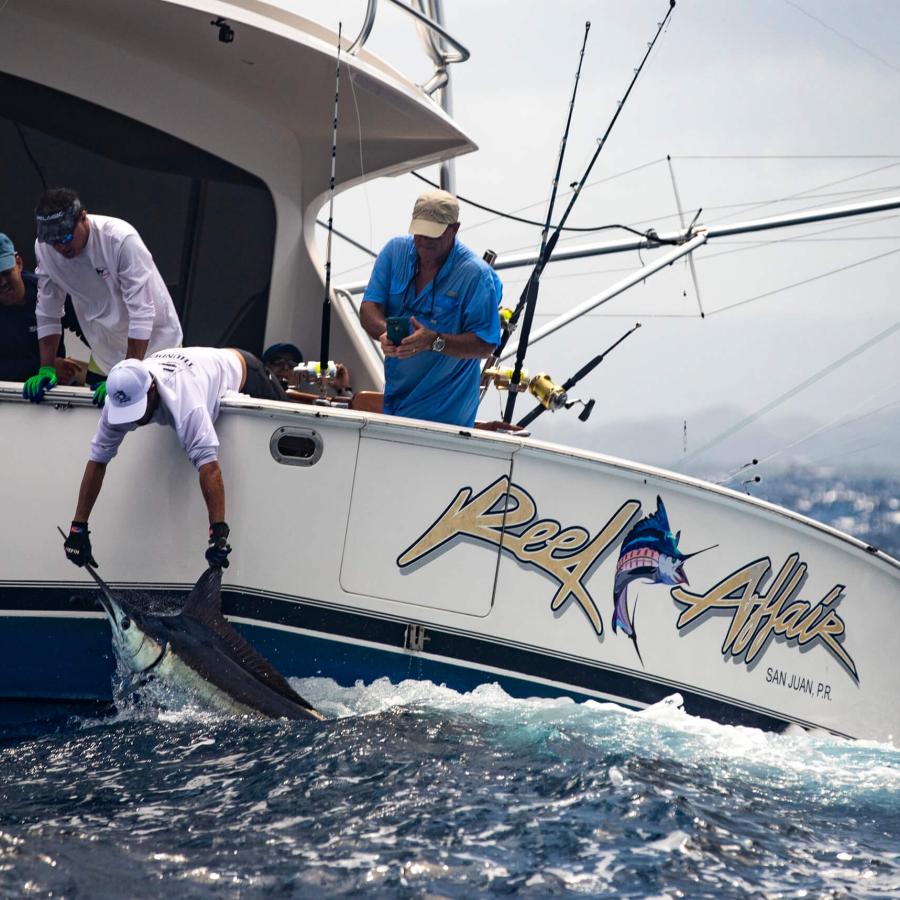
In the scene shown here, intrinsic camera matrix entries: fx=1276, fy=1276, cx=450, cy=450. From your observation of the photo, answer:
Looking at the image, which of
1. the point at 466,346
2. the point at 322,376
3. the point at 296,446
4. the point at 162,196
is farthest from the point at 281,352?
the point at 296,446

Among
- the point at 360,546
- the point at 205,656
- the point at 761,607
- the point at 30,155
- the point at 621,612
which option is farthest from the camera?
the point at 30,155

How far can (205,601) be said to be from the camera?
169 inches

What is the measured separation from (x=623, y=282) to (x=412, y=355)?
407cm

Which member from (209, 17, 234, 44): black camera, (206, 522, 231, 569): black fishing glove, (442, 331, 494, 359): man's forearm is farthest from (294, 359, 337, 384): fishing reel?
(206, 522, 231, 569): black fishing glove

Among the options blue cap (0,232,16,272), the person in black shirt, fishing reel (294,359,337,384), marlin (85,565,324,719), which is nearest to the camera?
marlin (85,565,324,719)

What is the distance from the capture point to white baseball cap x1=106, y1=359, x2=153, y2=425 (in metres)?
4.23

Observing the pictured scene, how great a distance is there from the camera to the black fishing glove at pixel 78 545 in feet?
14.4

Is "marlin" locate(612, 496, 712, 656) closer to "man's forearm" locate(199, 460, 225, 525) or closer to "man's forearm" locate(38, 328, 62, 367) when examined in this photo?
"man's forearm" locate(199, 460, 225, 525)

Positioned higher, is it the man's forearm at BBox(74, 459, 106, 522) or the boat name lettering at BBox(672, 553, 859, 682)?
the man's forearm at BBox(74, 459, 106, 522)

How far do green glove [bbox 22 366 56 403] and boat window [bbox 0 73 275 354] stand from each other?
2.38 metres

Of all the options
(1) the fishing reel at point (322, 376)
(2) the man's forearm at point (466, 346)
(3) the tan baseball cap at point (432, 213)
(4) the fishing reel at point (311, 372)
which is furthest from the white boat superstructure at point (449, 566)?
(4) the fishing reel at point (311, 372)

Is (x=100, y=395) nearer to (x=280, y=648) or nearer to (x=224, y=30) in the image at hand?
(x=280, y=648)

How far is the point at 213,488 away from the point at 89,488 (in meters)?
0.42

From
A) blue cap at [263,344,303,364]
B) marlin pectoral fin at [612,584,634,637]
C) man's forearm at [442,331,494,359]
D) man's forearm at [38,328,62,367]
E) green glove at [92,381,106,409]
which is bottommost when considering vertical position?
marlin pectoral fin at [612,584,634,637]
